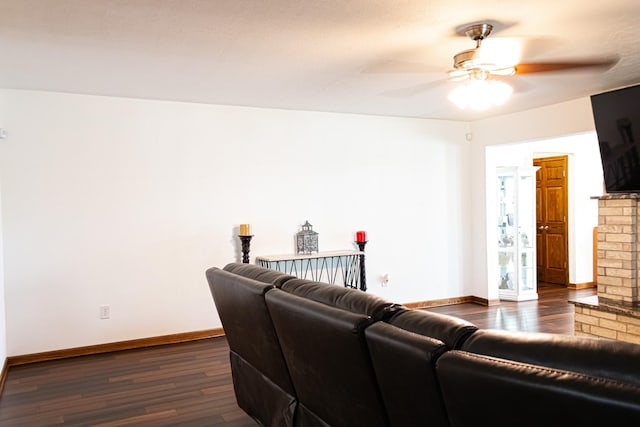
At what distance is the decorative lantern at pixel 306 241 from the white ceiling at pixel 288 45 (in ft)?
4.74

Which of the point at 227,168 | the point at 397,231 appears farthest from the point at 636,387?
the point at 397,231

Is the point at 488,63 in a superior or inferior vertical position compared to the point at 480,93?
superior

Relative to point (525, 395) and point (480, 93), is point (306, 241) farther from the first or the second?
point (525, 395)

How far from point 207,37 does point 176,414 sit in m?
2.36

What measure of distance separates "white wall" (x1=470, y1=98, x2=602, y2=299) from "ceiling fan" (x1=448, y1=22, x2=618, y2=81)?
4.47ft

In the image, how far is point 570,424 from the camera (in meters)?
1.12

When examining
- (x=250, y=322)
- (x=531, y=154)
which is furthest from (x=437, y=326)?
(x=531, y=154)

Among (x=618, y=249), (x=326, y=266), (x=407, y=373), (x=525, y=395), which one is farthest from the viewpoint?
(x=326, y=266)

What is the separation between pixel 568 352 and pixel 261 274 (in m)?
1.84

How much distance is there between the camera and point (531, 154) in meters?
6.94

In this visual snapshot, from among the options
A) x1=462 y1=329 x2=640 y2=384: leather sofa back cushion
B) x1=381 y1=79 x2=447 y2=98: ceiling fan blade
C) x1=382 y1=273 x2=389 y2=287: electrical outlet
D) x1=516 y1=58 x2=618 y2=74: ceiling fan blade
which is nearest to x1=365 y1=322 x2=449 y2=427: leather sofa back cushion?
x1=462 y1=329 x2=640 y2=384: leather sofa back cushion

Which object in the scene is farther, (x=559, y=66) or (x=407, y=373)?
(x=559, y=66)

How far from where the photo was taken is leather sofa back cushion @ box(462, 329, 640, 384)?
113 centimetres

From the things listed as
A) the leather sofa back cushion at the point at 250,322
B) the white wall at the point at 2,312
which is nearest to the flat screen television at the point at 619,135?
the leather sofa back cushion at the point at 250,322
